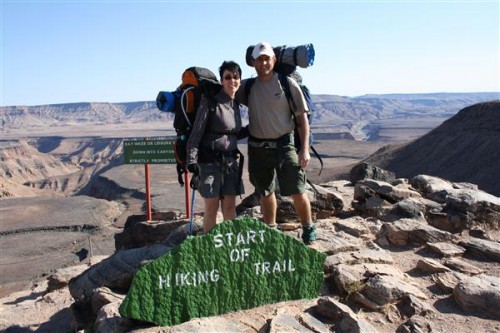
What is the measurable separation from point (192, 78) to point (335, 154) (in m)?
68.7

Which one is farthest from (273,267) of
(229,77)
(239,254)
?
(229,77)

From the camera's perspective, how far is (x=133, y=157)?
955cm

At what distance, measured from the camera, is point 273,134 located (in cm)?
475

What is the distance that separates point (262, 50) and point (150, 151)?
17.8 ft

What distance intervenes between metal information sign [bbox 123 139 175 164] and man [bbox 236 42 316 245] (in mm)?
4511

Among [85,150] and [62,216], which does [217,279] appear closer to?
[62,216]

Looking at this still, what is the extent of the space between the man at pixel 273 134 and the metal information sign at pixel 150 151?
4.51m

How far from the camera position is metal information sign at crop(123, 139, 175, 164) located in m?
9.30

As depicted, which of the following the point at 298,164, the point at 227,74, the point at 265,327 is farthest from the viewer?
the point at 298,164

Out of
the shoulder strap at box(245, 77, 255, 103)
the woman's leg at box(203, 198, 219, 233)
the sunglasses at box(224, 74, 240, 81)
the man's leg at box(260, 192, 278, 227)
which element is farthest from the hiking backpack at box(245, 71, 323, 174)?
the woman's leg at box(203, 198, 219, 233)

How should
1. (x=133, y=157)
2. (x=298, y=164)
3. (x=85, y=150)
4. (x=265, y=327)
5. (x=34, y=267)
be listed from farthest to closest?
(x=85, y=150), (x=34, y=267), (x=133, y=157), (x=298, y=164), (x=265, y=327)

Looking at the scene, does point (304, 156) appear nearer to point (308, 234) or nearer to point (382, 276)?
point (308, 234)

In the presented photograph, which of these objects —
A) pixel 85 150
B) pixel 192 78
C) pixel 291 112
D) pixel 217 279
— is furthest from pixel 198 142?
pixel 85 150

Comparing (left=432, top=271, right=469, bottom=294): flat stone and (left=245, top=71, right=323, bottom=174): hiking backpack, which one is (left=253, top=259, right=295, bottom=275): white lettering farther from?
(left=432, top=271, right=469, bottom=294): flat stone
